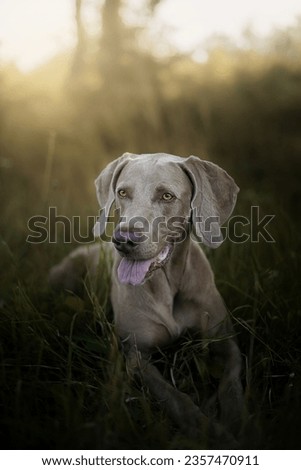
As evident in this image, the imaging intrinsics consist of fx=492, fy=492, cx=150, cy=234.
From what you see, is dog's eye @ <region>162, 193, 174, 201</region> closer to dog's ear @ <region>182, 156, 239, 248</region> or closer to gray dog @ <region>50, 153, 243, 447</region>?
gray dog @ <region>50, 153, 243, 447</region>

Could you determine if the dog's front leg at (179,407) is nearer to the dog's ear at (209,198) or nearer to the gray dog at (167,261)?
the gray dog at (167,261)

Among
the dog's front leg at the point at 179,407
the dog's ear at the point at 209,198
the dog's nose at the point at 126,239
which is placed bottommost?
the dog's front leg at the point at 179,407

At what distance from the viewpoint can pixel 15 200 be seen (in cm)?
563

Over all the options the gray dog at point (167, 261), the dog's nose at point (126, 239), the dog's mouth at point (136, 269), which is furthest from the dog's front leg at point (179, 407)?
the dog's nose at point (126, 239)

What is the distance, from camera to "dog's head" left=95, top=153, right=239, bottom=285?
2658mm

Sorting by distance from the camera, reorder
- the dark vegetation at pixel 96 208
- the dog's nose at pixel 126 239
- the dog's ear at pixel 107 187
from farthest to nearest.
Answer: the dog's ear at pixel 107 187
the dog's nose at pixel 126 239
the dark vegetation at pixel 96 208

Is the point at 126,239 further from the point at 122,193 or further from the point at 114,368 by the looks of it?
the point at 114,368

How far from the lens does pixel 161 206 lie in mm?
2787

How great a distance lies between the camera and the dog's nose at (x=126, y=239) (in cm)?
258

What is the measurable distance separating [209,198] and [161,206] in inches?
13.2

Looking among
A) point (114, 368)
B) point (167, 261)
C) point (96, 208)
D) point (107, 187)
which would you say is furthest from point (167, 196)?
point (96, 208)
